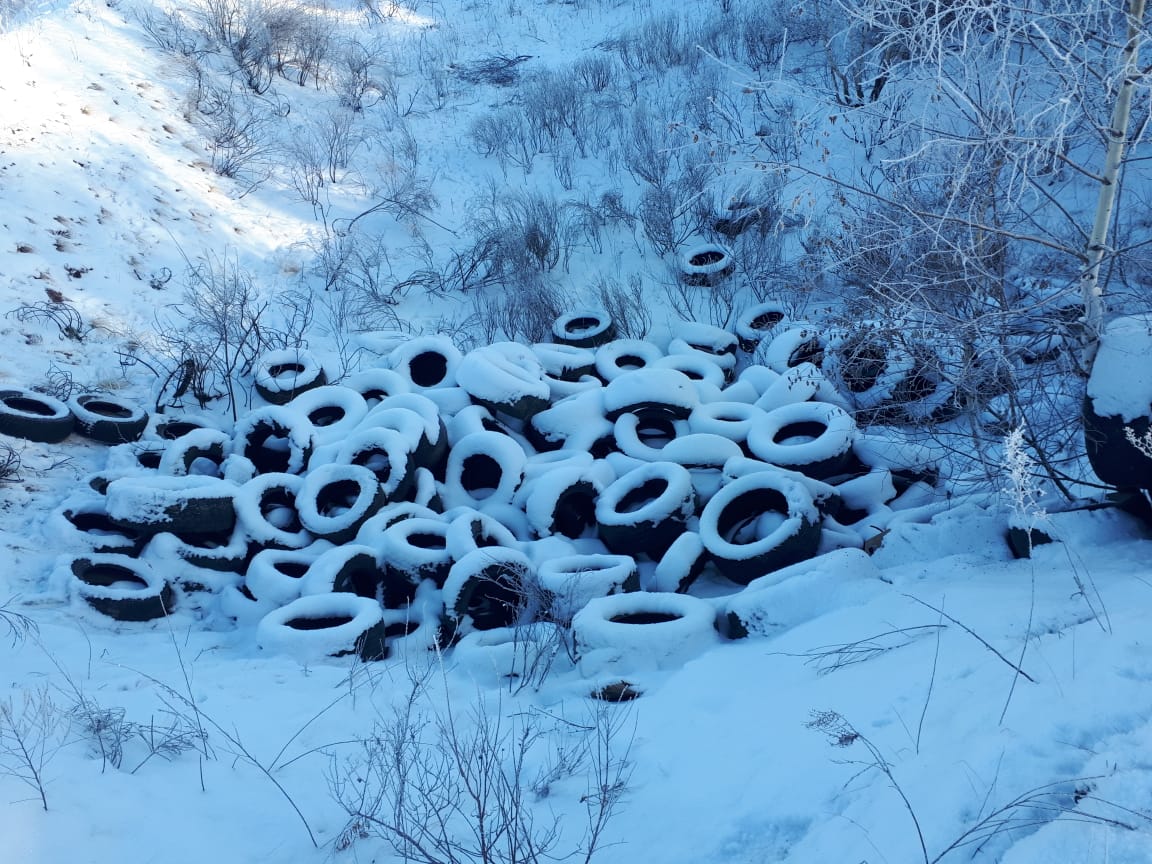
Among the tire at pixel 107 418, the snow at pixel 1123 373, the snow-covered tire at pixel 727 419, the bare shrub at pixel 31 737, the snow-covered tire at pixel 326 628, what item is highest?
the snow at pixel 1123 373

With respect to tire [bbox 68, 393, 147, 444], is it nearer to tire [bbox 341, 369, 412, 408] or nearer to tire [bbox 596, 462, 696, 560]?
tire [bbox 341, 369, 412, 408]

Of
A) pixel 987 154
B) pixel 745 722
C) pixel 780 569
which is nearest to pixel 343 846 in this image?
pixel 745 722

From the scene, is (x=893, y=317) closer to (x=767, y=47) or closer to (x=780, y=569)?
(x=780, y=569)

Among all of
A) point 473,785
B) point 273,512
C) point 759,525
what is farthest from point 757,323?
point 473,785

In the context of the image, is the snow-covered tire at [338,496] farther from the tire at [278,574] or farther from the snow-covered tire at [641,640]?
the snow-covered tire at [641,640]

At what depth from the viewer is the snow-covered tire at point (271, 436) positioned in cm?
639

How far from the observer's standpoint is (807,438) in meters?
6.48

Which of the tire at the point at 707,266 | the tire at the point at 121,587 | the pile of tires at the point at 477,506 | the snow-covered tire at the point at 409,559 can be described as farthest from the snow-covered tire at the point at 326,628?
the tire at the point at 707,266

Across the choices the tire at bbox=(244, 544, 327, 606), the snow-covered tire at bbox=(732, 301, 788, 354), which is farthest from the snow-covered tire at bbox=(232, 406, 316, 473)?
the snow-covered tire at bbox=(732, 301, 788, 354)

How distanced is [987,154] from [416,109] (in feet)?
35.6

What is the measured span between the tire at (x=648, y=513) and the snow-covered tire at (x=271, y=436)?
2.17m

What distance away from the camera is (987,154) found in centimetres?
435

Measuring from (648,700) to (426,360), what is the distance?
419 cm

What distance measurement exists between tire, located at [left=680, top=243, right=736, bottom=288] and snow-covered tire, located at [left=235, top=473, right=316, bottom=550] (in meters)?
5.01
